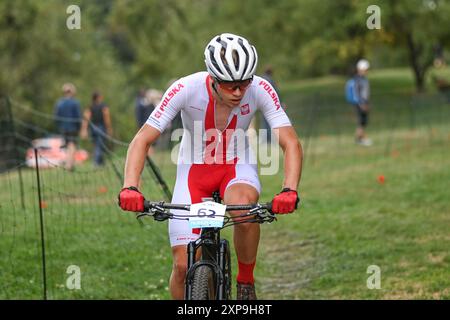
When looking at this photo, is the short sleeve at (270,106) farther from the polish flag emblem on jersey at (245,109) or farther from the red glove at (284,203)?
the red glove at (284,203)

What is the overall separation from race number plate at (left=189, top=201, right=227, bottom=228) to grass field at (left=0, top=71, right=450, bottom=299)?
2.98m

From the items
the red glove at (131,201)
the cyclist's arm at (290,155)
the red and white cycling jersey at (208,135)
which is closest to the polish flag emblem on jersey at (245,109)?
the red and white cycling jersey at (208,135)

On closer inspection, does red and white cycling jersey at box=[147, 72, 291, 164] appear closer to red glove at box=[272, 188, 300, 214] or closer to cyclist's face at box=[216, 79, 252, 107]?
cyclist's face at box=[216, 79, 252, 107]

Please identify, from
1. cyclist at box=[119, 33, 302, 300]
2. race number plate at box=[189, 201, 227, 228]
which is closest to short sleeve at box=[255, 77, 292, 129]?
cyclist at box=[119, 33, 302, 300]

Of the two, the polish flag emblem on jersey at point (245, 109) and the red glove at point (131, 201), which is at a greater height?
the polish flag emblem on jersey at point (245, 109)

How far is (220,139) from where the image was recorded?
6367 mm

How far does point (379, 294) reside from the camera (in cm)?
796

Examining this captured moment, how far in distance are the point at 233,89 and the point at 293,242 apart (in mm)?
5157

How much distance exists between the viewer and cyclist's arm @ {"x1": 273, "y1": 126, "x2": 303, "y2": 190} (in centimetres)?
582

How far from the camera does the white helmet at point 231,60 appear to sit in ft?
18.7

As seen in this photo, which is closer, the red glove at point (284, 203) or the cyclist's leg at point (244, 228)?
the red glove at point (284, 203)

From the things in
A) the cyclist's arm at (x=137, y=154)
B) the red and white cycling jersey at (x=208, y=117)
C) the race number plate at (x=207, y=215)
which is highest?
the red and white cycling jersey at (x=208, y=117)

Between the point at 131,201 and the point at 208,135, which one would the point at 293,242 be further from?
the point at 131,201

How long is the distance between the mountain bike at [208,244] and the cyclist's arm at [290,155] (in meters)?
0.32
